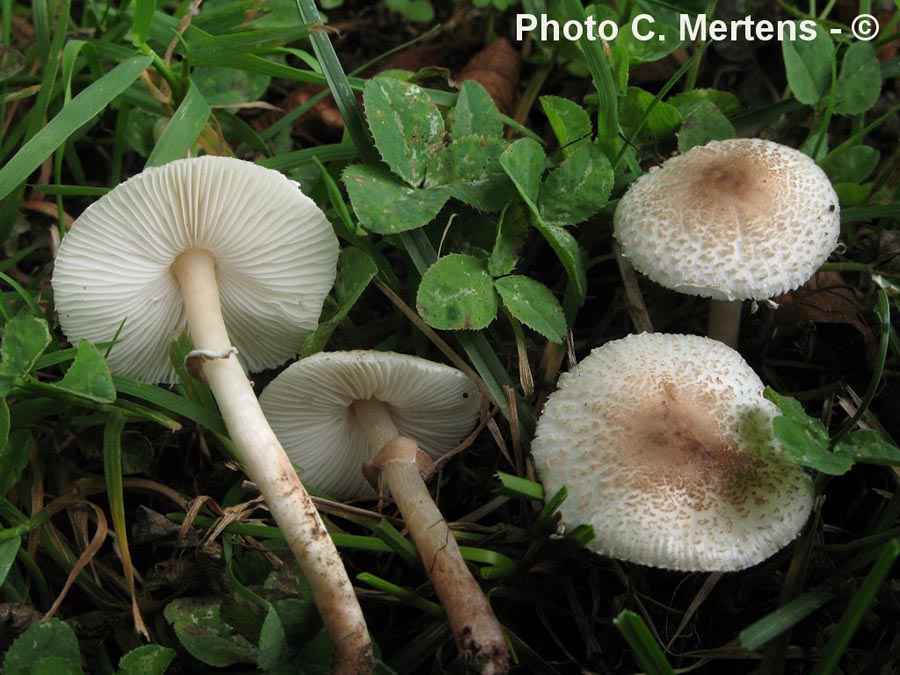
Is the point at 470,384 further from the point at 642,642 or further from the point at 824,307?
the point at 824,307

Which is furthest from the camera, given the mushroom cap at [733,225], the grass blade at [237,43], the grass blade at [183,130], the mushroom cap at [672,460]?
the grass blade at [237,43]

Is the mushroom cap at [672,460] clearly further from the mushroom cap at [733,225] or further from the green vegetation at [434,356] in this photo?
the mushroom cap at [733,225]

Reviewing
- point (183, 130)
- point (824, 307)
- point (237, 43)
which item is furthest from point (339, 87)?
point (824, 307)

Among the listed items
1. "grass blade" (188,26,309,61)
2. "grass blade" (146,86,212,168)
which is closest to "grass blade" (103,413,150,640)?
"grass blade" (146,86,212,168)

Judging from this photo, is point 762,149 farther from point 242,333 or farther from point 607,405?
point 242,333

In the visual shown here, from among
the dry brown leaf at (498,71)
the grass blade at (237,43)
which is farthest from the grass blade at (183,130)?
the dry brown leaf at (498,71)

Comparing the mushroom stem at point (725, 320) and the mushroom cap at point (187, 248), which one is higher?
the mushroom cap at point (187, 248)

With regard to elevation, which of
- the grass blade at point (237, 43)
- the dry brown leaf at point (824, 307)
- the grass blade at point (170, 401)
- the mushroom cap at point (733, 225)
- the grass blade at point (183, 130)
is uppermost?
the grass blade at point (237, 43)
